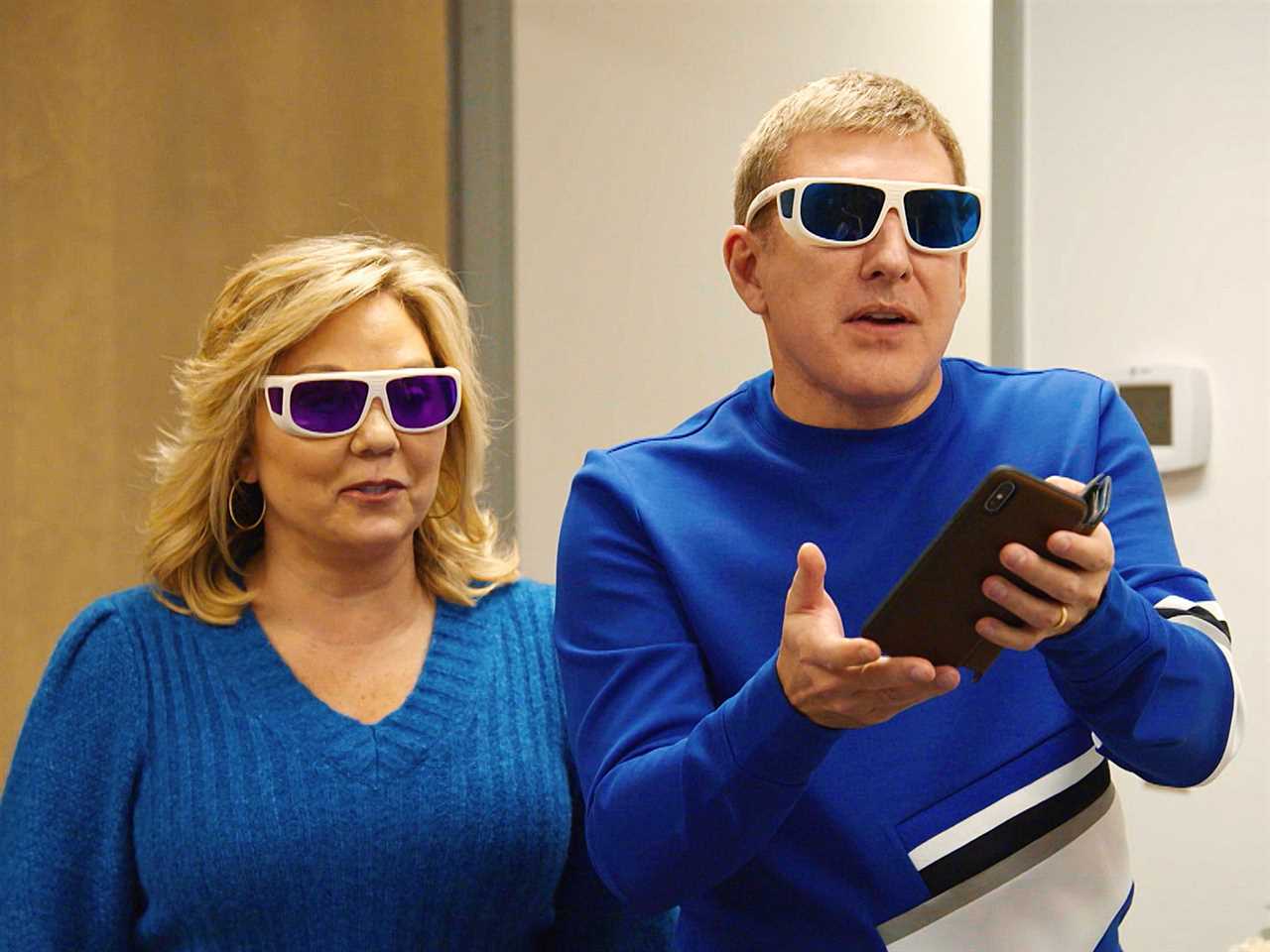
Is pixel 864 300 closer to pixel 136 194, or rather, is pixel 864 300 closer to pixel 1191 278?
pixel 1191 278

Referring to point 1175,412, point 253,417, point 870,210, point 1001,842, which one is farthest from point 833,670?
point 1175,412

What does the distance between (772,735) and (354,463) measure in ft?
2.79

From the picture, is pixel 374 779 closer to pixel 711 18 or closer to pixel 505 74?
pixel 505 74

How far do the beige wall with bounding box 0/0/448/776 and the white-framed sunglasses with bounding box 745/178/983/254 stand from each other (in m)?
1.48

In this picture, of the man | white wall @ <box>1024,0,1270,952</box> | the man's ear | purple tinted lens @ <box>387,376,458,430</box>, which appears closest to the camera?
A: the man

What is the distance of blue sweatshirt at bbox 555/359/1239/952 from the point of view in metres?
1.28

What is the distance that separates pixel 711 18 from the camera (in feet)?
9.76

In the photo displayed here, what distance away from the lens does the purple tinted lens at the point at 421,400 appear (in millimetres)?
1925

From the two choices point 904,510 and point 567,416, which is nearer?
point 904,510

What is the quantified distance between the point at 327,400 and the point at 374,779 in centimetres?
45

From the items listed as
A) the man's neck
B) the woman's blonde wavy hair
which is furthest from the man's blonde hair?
the woman's blonde wavy hair

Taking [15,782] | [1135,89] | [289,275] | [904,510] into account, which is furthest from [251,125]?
[904,510]

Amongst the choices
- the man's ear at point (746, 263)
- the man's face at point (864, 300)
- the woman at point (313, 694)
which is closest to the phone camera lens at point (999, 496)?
the man's face at point (864, 300)

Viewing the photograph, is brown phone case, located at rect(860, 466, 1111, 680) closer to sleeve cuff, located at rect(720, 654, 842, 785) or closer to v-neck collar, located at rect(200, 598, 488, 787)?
sleeve cuff, located at rect(720, 654, 842, 785)
